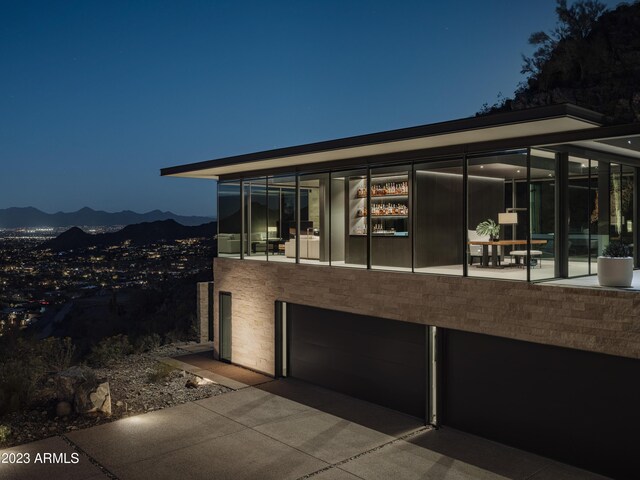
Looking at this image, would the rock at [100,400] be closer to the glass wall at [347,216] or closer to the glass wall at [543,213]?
the glass wall at [347,216]

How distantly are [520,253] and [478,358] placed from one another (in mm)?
2571

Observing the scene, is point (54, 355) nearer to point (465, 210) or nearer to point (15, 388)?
point (15, 388)

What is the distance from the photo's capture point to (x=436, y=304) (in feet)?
30.9

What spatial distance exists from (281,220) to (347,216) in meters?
2.10

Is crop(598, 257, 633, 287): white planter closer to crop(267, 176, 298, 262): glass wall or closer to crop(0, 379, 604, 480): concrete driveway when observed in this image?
crop(0, 379, 604, 480): concrete driveway

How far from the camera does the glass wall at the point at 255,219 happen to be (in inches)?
562

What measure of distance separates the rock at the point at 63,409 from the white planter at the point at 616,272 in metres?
9.43

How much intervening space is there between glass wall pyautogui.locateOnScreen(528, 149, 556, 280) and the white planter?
101 cm

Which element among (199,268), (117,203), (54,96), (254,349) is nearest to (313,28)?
(199,268)

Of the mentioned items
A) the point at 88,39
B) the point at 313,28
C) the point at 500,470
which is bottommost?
the point at 500,470

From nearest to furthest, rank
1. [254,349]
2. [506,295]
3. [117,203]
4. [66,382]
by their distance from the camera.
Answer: [506,295]
[66,382]
[254,349]
[117,203]

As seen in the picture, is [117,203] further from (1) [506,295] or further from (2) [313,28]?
(1) [506,295]

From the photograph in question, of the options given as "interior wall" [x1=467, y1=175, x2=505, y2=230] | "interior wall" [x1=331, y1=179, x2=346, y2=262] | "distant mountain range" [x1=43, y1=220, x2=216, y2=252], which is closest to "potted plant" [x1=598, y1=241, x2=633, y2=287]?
"interior wall" [x1=467, y1=175, x2=505, y2=230]

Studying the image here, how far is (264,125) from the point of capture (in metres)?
138
